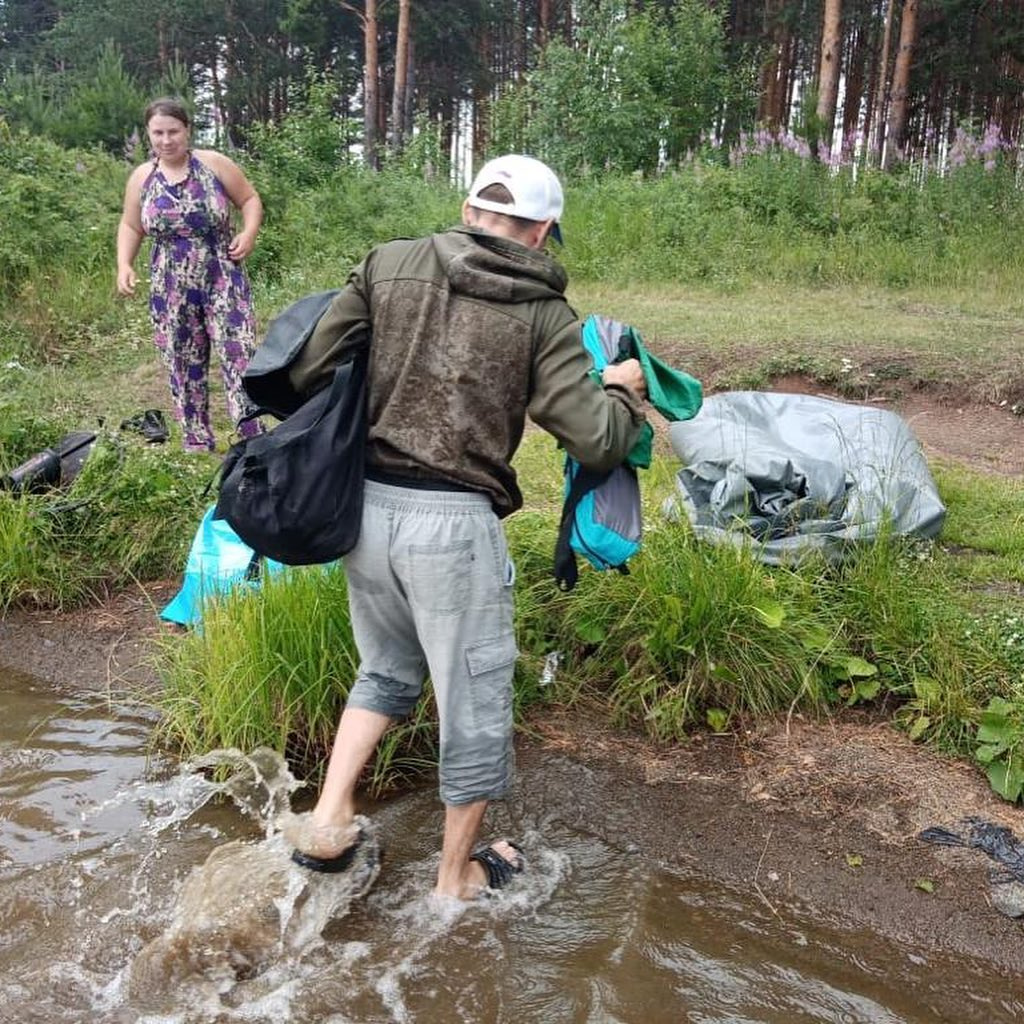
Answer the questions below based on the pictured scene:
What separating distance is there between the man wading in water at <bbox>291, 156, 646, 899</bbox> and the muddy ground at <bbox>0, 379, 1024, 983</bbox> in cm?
89

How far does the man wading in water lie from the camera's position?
2277 millimetres

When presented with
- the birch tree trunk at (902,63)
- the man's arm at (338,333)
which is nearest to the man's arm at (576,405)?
the man's arm at (338,333)

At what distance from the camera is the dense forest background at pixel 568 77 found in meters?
14.8

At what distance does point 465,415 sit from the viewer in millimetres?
2320

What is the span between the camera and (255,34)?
30.3 metres

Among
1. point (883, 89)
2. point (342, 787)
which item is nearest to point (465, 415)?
point (342, 787)

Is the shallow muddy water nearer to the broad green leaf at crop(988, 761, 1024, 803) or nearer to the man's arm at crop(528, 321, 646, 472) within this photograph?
the broad green leaf at crop(988, 761, 1024, 803)

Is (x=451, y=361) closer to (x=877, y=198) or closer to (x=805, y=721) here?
(x=805, y=721)

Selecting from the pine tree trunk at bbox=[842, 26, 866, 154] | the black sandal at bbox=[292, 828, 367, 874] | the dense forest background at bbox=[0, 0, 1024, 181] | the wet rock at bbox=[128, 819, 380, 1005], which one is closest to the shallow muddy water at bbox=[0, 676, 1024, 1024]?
the wet rock at bbox=[128, 819, 380, 1005]

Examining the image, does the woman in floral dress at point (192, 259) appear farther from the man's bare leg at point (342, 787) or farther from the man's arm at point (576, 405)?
the man's arm at point (576, 405)

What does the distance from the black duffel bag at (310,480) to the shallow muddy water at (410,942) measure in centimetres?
96

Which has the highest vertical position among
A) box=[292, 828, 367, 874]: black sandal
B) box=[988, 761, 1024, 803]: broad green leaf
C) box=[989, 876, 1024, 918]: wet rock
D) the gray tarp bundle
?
the gray tarp bundle

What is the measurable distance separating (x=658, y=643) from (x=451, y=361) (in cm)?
166

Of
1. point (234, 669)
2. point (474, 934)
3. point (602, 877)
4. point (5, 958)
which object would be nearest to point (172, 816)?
point (234, 669)
